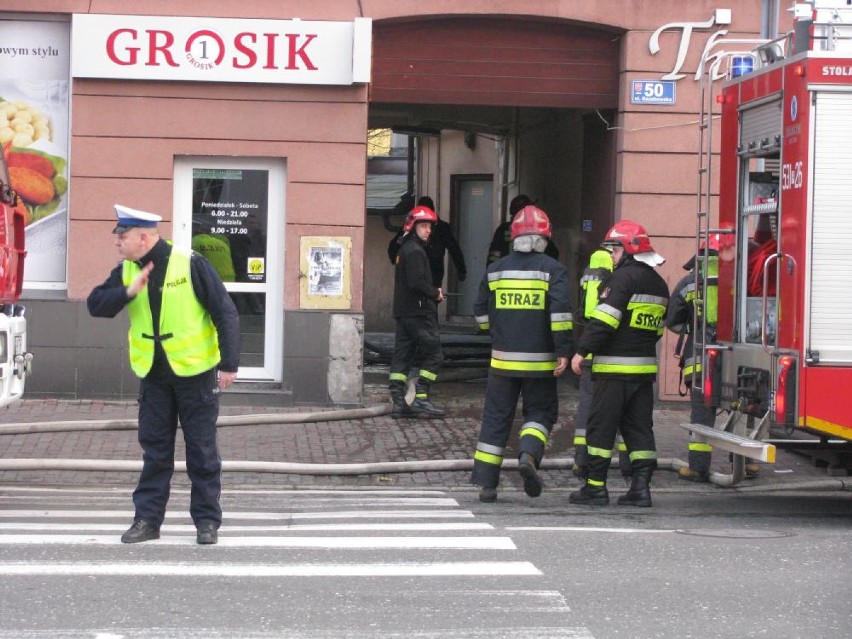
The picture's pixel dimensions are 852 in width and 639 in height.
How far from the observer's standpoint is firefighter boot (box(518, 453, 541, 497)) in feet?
29.4

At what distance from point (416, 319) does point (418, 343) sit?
22 cm

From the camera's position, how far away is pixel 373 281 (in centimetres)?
2358

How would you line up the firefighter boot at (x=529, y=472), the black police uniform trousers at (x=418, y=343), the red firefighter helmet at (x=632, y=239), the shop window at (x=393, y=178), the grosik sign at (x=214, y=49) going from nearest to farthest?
1. the firefighter boot at (x=529, y=472)
2. the red firefighter helmet at (x=632, y=239)
3. the black police uniform trousers at (x=418, y=343)
4. the grosik sign at (x=214, y=49)
5. the shop window at (x=393, y=178)

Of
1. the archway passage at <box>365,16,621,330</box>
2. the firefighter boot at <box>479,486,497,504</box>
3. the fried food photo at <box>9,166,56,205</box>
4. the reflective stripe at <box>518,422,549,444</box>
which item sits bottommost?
the firefighter boot at <box>479,486,497,504</box>

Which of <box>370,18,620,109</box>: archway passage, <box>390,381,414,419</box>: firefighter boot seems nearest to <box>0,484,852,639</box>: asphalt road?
<box>390,381,414,419</box>: firefighter boot

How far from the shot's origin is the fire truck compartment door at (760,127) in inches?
335

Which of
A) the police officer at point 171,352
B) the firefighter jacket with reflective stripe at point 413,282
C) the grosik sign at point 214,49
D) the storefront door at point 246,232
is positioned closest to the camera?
the police officer at point 171,352

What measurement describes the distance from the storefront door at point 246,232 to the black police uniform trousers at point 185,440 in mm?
6081

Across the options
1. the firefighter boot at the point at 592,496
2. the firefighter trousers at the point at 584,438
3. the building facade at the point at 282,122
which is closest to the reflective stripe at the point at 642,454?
the firefighter trousers at the point at 584,438

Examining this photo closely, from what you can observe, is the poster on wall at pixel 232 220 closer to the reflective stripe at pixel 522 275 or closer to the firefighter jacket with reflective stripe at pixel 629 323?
the reflective stripe at pixel 522 275

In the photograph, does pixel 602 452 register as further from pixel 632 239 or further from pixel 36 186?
pixel 36 186

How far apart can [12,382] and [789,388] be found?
4.67 meters

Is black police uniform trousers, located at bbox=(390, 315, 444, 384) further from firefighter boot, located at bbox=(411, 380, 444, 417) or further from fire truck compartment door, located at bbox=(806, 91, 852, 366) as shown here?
fire truck compartment door, located at bbox=(806, 91, 852, 366)

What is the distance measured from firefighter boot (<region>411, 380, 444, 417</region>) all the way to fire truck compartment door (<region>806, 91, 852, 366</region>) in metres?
5.25
